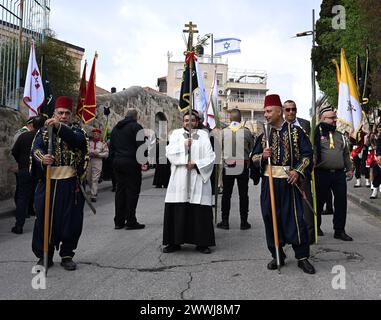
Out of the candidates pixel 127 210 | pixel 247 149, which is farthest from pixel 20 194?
pixel 247 149

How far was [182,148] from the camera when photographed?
244 inches

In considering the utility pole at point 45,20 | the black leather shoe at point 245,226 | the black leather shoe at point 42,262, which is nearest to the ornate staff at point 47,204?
the black leather shoe at point 42,262

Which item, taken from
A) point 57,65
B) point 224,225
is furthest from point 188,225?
point 57,65

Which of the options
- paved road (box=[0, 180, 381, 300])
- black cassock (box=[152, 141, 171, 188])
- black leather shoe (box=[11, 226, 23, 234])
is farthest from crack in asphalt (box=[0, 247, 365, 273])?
black cassock (box=[152, 141, 171, 188])

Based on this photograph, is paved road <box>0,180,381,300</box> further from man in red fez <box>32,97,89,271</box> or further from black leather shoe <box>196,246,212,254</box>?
man in red fez <box>32,97,89,271</box>

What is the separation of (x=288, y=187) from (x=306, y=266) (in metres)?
0.88

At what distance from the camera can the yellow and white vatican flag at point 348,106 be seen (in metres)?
8.08

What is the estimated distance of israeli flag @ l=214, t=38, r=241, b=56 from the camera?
1930 inches

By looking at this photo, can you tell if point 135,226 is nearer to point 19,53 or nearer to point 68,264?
point 68,264

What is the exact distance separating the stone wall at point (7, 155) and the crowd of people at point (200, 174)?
2.86m

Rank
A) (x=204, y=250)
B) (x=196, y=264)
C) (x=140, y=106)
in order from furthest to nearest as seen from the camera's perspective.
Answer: (x=140, y=106) < (x=204, y=250) < (x=196, y=264)

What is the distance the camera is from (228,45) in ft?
163
